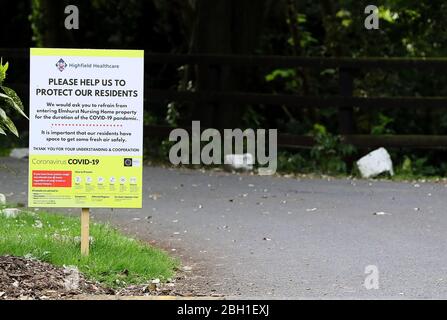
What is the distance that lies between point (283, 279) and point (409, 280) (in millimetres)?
968

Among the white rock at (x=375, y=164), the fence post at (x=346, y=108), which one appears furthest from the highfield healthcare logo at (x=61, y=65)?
the fence post at (x=346, y=108)

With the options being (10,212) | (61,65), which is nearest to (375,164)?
(10,212)

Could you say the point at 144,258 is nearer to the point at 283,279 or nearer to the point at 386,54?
the point at 283,279

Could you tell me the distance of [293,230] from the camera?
10383 mm

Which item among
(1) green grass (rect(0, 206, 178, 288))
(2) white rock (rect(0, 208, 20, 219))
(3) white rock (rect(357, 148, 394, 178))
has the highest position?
(3) white rock (rect(357, 148, 394, 178))

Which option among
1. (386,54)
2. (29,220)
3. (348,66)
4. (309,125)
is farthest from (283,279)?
(386,54)

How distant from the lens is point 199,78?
55.2 ft

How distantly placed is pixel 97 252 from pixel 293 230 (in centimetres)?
260

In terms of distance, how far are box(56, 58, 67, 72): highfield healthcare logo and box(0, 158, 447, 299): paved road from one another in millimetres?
1964

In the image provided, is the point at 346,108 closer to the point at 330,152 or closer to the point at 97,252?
the point at 330,152

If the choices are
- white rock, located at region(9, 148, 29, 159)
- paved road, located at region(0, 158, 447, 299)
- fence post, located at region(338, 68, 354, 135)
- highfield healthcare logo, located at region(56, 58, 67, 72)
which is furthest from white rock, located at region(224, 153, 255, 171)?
highfield healthcare logo, located at region(56, 58, 67, 72)

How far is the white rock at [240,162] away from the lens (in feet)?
49.8

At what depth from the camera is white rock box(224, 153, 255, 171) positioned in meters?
15.2

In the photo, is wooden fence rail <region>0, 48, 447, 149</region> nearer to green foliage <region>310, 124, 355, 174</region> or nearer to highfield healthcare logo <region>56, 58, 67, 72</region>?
green foliage <region>310, 124, 355, 174</region>
